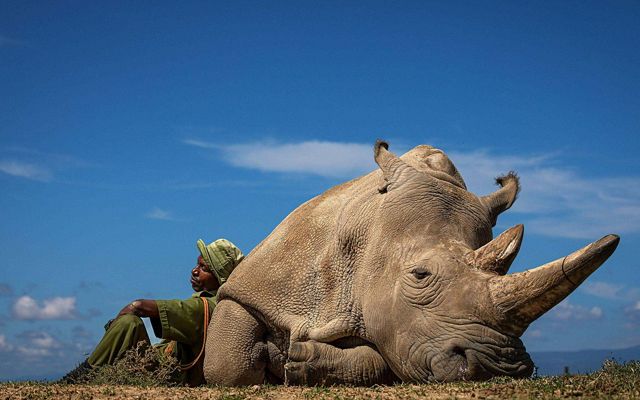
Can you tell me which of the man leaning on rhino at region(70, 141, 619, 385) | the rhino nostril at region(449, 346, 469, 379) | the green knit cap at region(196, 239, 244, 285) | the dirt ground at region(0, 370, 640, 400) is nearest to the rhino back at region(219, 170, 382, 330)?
the man leaning on rhino at region(70, 141, 619, 385)

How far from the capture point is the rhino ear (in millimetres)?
10367

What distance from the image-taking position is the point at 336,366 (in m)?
10.1

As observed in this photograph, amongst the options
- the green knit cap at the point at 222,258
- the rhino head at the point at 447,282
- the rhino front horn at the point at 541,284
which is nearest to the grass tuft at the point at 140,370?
the green knit cap at the point at 222,258

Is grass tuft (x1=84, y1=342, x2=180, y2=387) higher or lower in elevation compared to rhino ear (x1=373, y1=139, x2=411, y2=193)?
lower

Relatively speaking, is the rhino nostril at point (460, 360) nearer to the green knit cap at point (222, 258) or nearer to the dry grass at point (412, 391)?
the dry grass at point (412, 391)

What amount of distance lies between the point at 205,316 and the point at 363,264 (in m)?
3.30

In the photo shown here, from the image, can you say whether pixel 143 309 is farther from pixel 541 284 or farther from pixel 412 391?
pixel 541 284

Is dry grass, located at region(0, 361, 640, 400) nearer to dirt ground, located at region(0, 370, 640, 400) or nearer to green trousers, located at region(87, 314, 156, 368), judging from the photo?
dirt ground, located at region(0, 370, 640, 400)

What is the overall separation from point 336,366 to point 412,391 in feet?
5.76

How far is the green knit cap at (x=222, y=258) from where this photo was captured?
13.0 m

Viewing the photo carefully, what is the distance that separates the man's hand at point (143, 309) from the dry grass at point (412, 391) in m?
1.77

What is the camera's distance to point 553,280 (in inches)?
336

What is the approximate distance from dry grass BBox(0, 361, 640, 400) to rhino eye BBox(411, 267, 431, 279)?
1164mm

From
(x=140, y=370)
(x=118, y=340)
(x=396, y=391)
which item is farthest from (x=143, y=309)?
(x=396, y=391)
